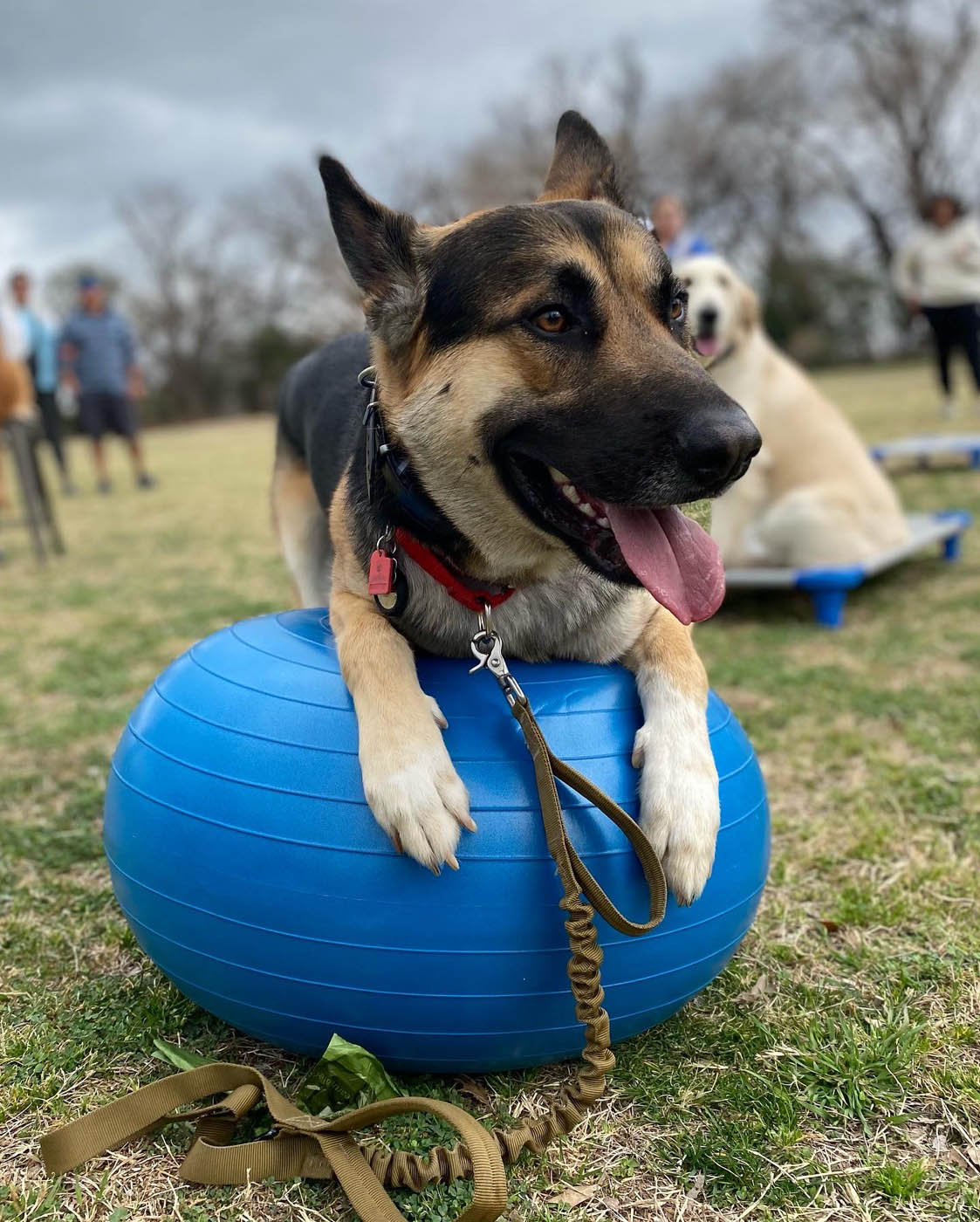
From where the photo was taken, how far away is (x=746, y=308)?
23.6 ft

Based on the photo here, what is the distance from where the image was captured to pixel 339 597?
2.96 meters

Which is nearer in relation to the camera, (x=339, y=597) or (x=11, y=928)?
(x=339, y=597)

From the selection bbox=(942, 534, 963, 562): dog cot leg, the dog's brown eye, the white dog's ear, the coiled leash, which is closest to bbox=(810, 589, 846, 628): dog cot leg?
bbox=(942, 534, 963, 562): dog cot leg

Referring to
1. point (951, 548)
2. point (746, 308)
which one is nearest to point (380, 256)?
point (746, 308)

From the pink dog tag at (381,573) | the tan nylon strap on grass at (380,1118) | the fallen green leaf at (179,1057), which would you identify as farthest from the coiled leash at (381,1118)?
the pink dog tag at (381,573)

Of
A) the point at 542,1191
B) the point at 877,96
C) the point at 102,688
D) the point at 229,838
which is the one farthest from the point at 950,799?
the point at 877,96

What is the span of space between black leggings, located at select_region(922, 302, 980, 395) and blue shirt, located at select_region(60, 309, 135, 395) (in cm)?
1187

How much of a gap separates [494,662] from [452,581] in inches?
13.1

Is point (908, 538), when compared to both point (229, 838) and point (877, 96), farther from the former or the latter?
point (877, 96)

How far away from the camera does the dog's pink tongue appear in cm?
233

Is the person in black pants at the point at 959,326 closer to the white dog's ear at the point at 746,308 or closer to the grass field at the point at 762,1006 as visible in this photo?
the white dog's ear at the point at 746,308

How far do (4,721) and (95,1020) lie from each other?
10.2 feet

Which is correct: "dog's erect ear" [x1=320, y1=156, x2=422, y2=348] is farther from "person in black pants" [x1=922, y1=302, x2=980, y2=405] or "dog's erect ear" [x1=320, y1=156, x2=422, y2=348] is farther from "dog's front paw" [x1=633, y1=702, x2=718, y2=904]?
"person in black pants" [x1=922, y1=302, x2=980, y2=405]

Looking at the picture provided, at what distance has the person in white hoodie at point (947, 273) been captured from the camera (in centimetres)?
1320
